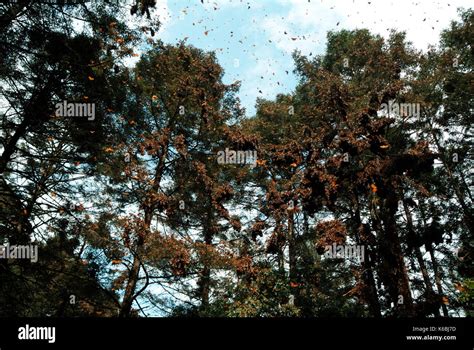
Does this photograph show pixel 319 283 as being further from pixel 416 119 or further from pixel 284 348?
pixel 284 348

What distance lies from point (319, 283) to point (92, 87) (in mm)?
10493

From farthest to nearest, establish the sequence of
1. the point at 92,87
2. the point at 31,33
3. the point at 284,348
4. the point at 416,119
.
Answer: the point at 416,119 < the point at 92,87 < the point at 31,33 < the point at 284,348

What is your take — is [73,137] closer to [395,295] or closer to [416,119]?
[395,295]

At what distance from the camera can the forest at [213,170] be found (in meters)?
7.75

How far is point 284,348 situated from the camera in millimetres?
3990

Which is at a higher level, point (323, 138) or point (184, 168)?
point (323, 138)

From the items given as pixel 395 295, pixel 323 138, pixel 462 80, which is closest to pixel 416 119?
pixel 462 80

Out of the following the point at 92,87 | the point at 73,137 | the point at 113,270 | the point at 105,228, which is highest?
the point at 92,87

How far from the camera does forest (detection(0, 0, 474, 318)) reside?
305 inches

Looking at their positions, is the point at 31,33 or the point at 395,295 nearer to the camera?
the point at 31,33

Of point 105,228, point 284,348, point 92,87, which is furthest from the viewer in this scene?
point 105,228

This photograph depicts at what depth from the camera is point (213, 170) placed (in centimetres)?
1253

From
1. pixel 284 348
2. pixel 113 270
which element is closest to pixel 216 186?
pixel 113 270

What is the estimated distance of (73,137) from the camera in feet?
27.6
